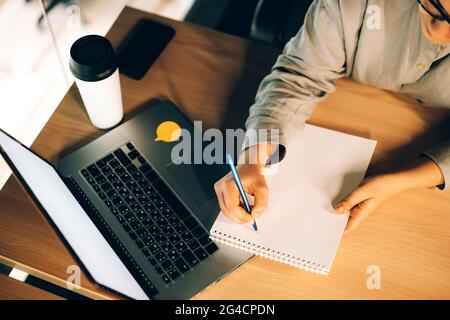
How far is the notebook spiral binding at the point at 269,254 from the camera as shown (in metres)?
0.87

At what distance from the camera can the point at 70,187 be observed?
3.09ft

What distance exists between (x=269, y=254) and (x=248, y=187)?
135 millimetres

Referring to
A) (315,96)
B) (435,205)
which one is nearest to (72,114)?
(315,96)

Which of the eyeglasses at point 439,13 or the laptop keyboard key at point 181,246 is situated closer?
the eyeglasses at point 439,13

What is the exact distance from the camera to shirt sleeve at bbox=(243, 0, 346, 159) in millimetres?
982

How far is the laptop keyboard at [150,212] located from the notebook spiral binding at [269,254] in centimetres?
2

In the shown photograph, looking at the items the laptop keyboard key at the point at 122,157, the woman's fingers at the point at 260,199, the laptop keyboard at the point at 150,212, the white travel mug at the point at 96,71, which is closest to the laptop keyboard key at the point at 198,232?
the laptop keyboard at the point at 150,212

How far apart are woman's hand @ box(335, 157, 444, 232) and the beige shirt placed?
0.03m

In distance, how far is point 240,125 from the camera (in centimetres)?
105

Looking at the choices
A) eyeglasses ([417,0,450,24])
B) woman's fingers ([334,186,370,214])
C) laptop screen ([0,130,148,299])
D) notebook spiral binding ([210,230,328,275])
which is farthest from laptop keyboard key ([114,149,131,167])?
eyeglasses ([417,0,450,24])

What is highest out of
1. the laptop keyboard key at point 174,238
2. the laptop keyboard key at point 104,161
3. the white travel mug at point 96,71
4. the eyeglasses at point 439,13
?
the eyeglasses at point 439,13

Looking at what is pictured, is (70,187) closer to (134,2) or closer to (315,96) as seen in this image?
(315,96)

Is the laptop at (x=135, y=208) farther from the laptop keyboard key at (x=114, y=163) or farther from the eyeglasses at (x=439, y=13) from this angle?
the eyeglasses at (x=439, y=13)

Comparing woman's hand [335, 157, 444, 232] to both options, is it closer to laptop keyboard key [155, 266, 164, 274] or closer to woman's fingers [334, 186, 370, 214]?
woman's fingers [334, 186, 370, 214]
